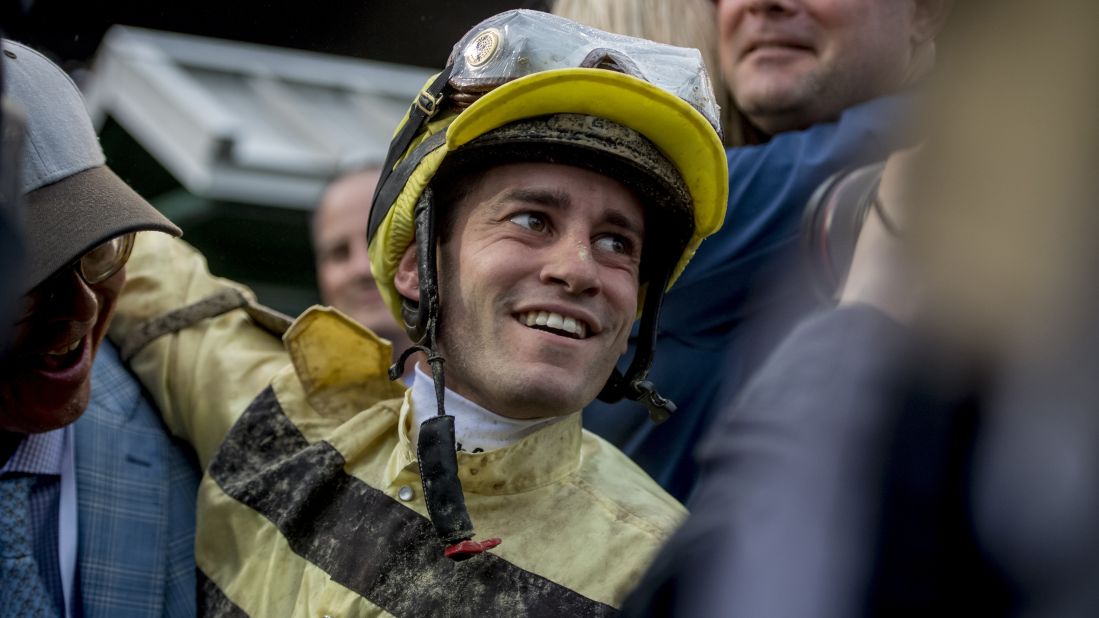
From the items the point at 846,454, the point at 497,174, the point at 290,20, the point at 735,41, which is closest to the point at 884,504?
the point at 846,454

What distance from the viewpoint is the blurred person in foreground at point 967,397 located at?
37.6 inches

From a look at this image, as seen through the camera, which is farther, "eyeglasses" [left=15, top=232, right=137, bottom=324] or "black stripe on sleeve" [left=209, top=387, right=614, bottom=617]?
"eyeglasses" [left=15, top=232, right=137, bottom=324]

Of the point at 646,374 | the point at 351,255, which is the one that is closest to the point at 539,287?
the point at 646,374

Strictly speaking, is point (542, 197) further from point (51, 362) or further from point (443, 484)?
point (51, 362)

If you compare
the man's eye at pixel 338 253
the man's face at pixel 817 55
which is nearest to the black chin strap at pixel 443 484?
the man's face at pixel 817 55

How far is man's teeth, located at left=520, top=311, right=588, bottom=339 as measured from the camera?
228cm

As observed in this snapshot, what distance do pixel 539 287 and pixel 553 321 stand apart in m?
0.07

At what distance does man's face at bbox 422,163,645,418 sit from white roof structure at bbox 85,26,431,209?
3789mm

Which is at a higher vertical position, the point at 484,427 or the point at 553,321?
the point at 553,321

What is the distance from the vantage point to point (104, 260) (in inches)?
99.0

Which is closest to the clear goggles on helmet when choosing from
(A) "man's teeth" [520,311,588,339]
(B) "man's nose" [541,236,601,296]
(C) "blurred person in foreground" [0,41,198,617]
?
(B) "man's nose" [541,236,601,296]

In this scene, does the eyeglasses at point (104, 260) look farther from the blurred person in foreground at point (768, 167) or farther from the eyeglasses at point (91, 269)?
the blurred person in foreground at point (768, 167)

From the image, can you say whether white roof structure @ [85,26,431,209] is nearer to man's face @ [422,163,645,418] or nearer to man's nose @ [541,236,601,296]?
man's face @ [422,163,645,418]

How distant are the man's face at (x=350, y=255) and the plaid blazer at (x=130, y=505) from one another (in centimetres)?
101
